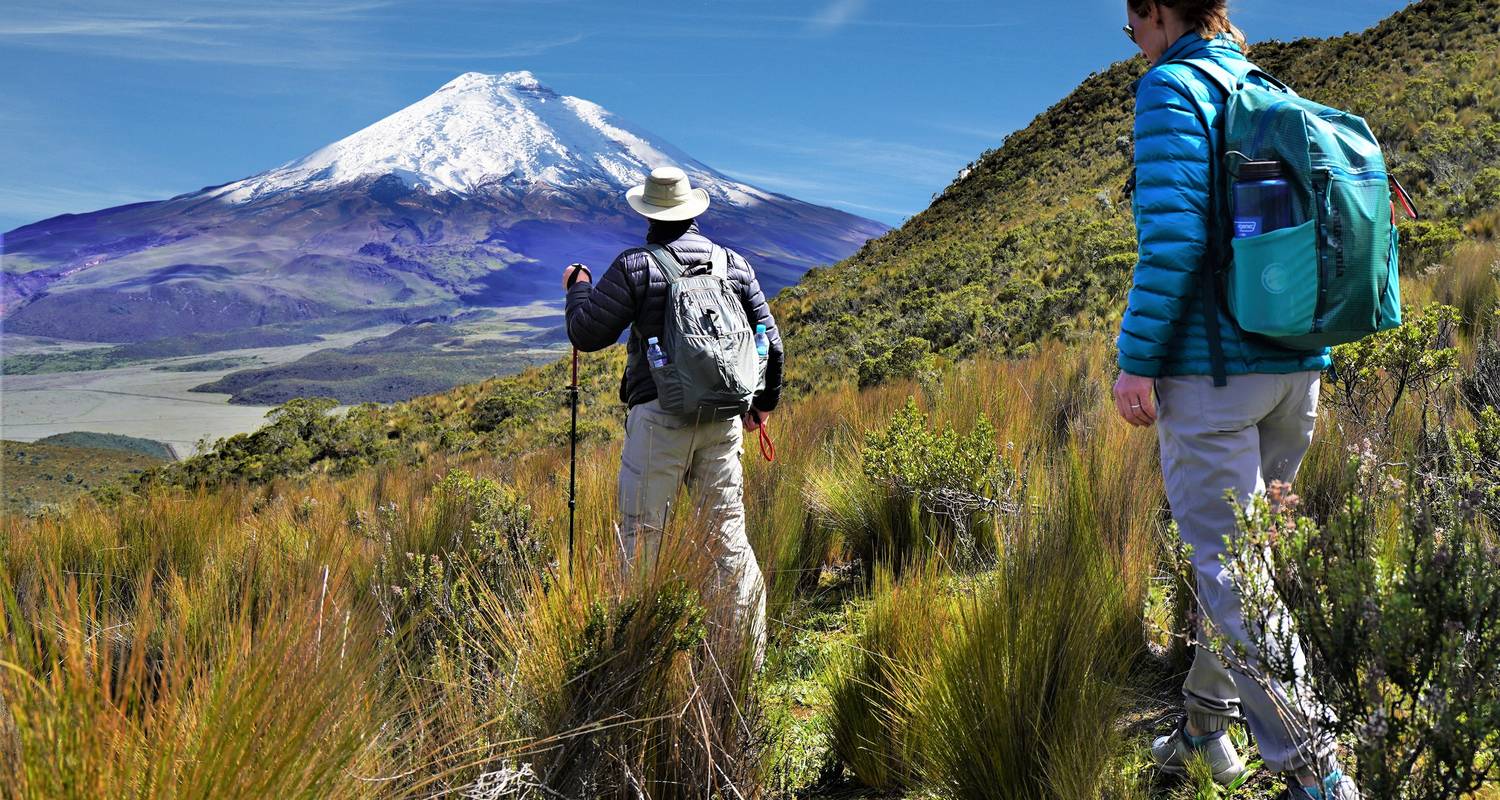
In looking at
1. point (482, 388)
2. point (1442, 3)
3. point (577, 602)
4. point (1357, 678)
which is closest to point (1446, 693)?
point (1357, 678)

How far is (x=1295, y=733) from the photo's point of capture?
5.90 ft

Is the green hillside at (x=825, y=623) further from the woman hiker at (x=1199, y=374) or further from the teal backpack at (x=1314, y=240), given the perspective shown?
the teal backpack at (x=1314, y=240)

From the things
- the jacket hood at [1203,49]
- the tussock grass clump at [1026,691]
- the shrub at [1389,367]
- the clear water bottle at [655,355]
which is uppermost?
the jacket hood at [1203,49]

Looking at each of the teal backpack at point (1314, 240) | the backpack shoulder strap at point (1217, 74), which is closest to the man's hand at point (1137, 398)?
the teal backpack at point (1314, 240)

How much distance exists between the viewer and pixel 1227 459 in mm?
1931

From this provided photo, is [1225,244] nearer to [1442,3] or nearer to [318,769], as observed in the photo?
[318,769]

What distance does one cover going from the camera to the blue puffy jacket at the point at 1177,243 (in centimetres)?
189

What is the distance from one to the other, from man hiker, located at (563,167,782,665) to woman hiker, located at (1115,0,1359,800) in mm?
1428

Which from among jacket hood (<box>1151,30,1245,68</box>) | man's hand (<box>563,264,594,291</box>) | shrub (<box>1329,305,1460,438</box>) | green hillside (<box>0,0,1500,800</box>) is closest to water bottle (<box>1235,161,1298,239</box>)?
jacket hood (<box>1151,30,1245,68</box>)

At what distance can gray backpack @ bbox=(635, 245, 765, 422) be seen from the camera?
307cm

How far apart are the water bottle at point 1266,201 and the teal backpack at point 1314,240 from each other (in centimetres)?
1

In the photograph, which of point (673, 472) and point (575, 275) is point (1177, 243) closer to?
point (673, 472)

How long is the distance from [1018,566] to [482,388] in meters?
30.4

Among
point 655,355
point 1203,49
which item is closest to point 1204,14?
point 1203,49
